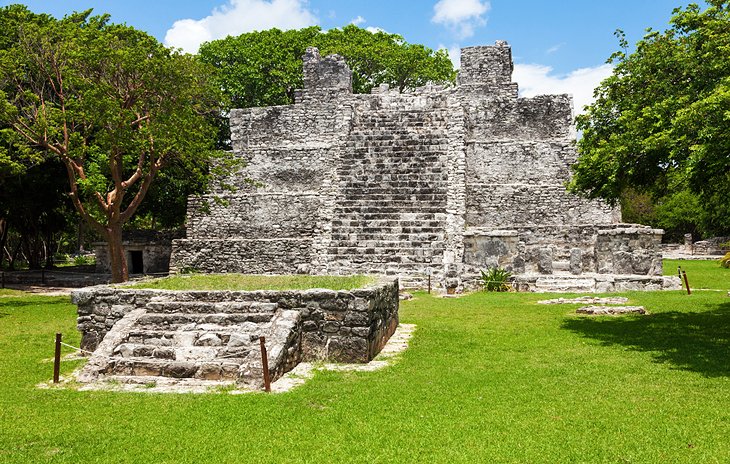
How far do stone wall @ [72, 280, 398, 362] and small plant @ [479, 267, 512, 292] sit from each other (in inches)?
307

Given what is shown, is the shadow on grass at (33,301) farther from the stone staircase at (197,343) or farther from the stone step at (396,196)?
the stone staircase at (197,343)

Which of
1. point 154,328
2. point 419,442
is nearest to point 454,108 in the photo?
point 154,328

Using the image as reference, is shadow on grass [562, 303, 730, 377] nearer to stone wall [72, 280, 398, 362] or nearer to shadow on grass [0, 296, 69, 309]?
stone wall [72, 280, 398, 362]

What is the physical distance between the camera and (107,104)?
1480cm

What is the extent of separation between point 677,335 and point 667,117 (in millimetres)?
3155

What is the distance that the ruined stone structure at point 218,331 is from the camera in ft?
22.8

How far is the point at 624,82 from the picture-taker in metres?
10.4

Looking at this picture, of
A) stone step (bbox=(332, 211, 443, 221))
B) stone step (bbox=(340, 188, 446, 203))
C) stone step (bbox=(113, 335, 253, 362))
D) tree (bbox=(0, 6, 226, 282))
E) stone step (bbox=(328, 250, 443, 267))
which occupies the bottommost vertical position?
stone step (bbox=(113, 335, 253, 362))

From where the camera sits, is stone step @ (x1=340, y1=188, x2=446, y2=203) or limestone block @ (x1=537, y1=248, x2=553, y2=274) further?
stone step @ (x1=340, y1=188, x2=446, y2=203)

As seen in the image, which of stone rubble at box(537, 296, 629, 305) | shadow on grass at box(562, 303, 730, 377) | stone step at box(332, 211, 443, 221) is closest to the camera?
shadow on grass at box(562, 303, 730, 377)

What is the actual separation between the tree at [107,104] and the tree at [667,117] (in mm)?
9967

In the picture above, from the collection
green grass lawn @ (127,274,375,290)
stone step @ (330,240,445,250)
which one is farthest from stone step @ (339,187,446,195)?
green grass lawn @ (127,274,375,290)

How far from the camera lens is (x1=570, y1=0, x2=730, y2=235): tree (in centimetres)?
755

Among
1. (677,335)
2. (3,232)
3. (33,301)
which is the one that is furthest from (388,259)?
(3,232)
